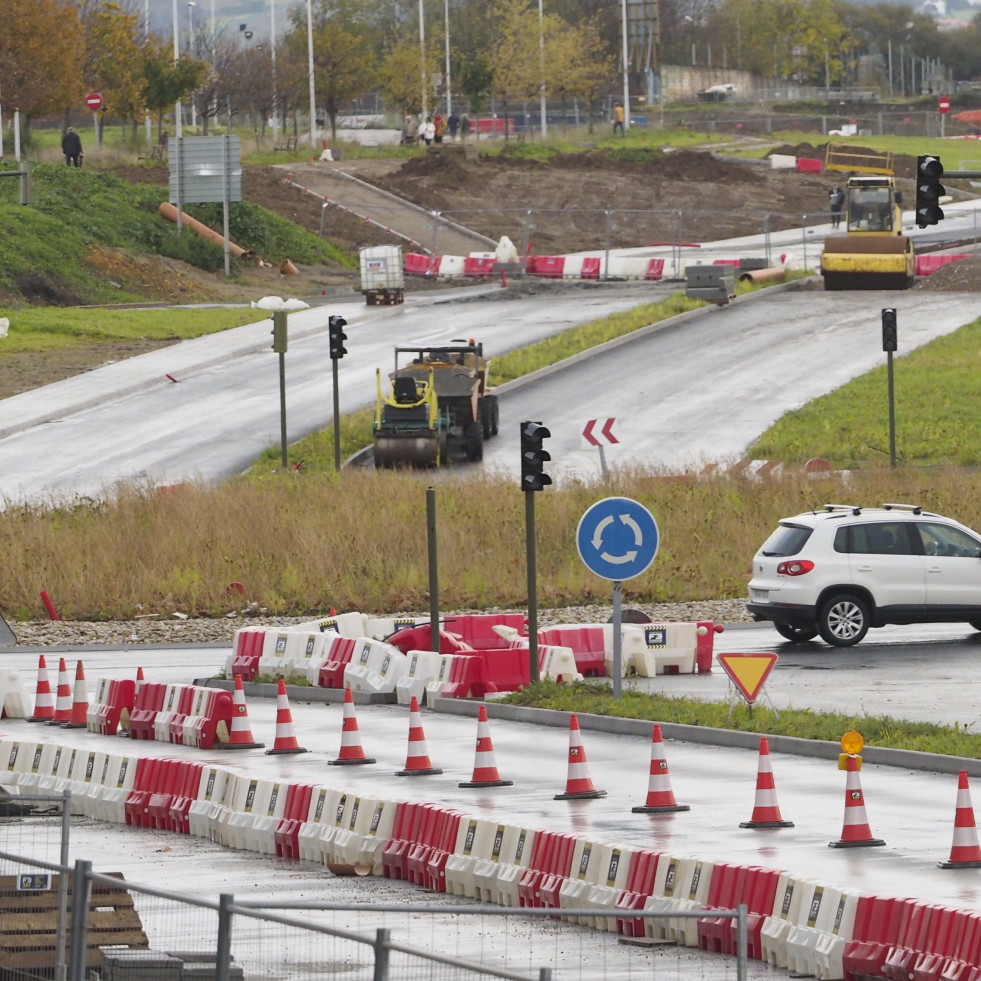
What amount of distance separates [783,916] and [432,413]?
102 ft

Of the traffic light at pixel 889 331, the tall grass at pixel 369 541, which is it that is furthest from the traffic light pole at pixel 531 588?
the traffic light at pixel 889 331

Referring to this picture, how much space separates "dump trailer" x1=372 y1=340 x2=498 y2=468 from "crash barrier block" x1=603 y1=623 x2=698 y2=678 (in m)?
17.6

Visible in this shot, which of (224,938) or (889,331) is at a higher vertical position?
(889,331)

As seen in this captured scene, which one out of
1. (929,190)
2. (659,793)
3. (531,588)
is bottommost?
(659,793)

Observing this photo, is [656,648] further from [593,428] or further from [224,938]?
[224,938]

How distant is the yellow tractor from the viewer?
60000 millimetres

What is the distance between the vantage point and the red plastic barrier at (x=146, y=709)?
20.1 metres

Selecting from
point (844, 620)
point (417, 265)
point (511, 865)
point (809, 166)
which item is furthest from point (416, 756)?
point (809, 166)

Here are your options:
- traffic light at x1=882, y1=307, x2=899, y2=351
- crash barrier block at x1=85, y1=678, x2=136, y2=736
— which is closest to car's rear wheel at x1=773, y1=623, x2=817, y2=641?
crash barrier block at x1=85, y1=678, x2=136, y2=736

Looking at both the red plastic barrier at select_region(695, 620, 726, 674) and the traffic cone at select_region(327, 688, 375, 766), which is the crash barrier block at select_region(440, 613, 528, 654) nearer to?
Result: the red plastic barrier at select_region(695, 620, 726, 674)

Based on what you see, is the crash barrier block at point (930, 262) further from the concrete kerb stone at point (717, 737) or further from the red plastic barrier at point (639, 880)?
the red plastic barrier at point (639, 880)

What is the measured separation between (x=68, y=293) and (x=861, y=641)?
140 feet

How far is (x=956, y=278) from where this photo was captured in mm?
62438

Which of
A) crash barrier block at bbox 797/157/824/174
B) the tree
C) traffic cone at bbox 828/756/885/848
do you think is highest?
the tree
